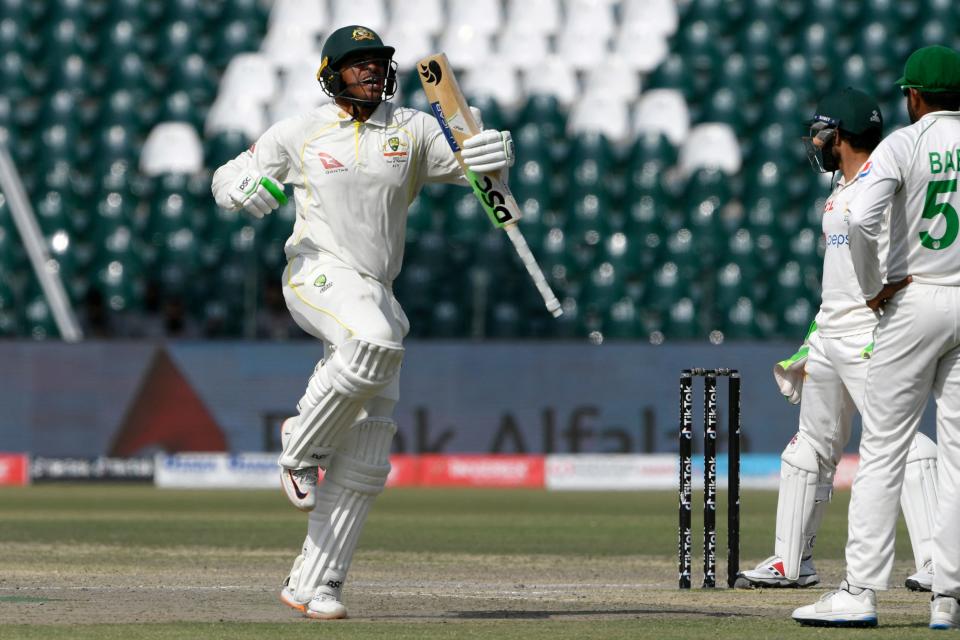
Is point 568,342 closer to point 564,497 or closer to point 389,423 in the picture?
point 564,497

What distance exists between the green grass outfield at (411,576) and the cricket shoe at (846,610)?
56 millimetres

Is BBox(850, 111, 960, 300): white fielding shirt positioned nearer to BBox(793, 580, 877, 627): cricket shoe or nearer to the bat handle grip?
BBox(793, 580, 877, 627): cricket shoe

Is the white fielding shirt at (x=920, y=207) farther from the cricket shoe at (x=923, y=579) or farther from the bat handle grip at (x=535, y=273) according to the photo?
the cricket shoe at (x=923, y=579)

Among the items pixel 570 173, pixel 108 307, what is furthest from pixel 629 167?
pixel 108 307

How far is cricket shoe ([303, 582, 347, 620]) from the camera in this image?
573 cm

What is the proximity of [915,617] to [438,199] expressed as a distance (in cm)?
1379

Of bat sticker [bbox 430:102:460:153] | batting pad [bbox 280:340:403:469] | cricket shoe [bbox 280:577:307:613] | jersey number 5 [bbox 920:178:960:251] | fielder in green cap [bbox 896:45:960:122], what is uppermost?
fielder in green cap [bbox 896:45:960:122]

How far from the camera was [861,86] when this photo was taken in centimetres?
2070

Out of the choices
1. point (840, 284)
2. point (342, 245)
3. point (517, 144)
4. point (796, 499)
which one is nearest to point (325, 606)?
point (342, 245)

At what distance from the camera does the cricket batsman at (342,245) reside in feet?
18.9

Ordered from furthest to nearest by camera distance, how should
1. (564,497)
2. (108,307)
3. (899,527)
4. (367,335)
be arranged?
(108,307) < (564,497) < (899,527) < (367,335)

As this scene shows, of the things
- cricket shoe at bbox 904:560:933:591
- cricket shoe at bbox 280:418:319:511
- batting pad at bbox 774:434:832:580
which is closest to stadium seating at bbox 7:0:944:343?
batting pad at bbox 774:434:832:580

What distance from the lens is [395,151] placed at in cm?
595

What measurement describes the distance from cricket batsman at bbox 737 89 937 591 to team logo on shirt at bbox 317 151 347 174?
6.47 feet
